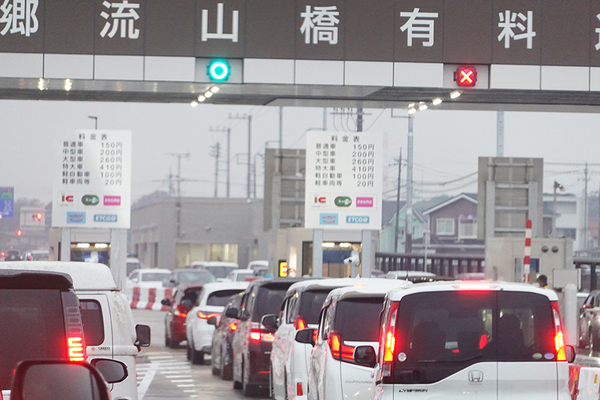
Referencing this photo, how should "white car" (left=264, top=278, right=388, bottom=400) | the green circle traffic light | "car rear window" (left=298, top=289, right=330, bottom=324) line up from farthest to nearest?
the green circle traffic light < "car rear window" (left=298, top=289, right=330, bottom=324) < "white car" (left=264, top=278, right=388, bottom=400)

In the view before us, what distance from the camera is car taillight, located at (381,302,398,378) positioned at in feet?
26.5

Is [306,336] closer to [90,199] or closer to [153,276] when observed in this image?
[90,199]

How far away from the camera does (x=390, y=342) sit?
8133 mm

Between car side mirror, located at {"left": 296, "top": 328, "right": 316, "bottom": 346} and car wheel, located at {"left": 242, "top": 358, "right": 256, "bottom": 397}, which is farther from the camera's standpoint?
car wheel, located at {"left": 242, "top": 358, "right": 256, "bottom": 397}

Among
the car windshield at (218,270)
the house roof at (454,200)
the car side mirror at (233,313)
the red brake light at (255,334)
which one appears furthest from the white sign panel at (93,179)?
the house roof at (454,200)

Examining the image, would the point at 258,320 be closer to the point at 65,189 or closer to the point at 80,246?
the point at 65,189

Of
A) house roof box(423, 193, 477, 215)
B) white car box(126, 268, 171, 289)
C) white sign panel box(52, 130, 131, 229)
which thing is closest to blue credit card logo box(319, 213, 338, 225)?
white sign panel box(52, 130, 131, 229)

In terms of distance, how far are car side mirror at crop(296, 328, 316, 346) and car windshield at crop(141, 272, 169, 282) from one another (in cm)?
3764

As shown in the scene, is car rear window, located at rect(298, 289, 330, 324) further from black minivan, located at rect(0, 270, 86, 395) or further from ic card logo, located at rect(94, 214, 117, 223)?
ic card logo, located at rect(94, 214, 117, 223)

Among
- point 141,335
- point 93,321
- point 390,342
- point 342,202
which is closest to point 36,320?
point 390,342

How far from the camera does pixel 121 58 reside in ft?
54.7

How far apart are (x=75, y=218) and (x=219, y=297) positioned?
5.77 metres

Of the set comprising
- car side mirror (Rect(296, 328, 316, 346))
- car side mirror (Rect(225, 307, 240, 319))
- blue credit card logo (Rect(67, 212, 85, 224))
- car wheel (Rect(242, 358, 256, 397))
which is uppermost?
blue credit card logo (Rect(67, 212, 85, 224))

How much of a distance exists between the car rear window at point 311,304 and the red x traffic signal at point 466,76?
4923mm
